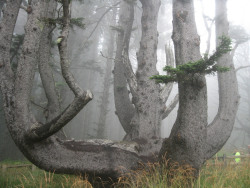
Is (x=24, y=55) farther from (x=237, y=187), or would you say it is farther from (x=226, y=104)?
(x=226, y=104)

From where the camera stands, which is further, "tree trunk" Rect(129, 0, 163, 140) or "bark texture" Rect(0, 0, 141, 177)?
"tree trunk" Rect(129, 0, 163, 140)

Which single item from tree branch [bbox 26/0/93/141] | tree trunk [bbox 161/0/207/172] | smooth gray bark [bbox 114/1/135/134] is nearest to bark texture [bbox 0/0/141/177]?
tree branch [bbox 26/0/93/141]

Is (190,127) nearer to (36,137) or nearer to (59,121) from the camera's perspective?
(59,121)

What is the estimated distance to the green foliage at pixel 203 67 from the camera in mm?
2289

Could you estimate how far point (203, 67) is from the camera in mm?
2514

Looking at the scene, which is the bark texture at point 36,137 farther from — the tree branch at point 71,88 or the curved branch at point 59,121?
the tree branch at point 71,88

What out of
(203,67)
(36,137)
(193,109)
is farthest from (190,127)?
(36,137)

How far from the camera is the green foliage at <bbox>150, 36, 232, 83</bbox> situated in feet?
7.51

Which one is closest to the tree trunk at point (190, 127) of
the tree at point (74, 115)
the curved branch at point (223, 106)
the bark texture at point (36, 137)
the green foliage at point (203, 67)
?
the tree at point (74, 115)

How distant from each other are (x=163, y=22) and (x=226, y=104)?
694 inches

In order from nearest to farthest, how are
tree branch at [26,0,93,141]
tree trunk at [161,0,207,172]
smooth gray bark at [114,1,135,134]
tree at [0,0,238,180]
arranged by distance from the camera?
tree branch at [26,0,93,141] → tree at [0,0,238,180] → tree trunk at [161,0,207,172] → smooth gray bark at [114,1,135,134]

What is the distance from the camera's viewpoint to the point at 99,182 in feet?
11.4

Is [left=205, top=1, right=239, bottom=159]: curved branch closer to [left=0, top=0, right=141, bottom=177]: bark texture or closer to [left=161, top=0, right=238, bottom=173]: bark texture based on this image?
[left=161, top=0, right=238, bottom=173]: bark texture

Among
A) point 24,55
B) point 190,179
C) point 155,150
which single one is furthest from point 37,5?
point 190,179
